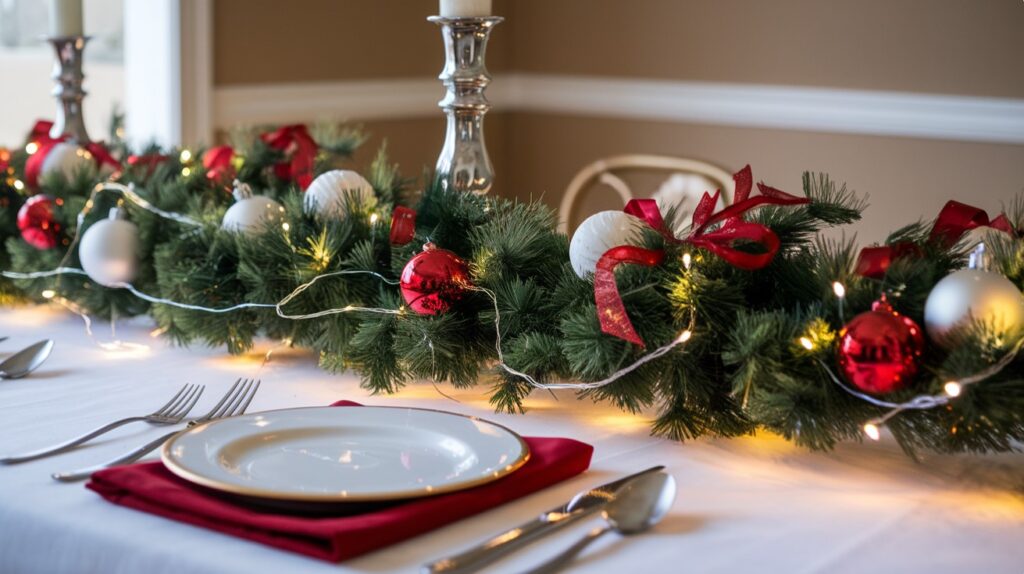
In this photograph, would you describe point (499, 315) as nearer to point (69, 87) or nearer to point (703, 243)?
point (703, 243)

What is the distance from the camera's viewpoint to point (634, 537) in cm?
71

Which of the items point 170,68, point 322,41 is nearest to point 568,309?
point 170,68

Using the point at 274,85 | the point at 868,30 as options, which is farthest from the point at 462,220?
the point at 868,30

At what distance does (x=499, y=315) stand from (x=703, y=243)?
0.19m

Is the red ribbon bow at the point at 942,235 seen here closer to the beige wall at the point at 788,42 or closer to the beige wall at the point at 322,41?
the beige wall at the point at 788,42

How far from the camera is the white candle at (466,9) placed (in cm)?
118

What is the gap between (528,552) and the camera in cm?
68

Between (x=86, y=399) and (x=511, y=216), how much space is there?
400mm

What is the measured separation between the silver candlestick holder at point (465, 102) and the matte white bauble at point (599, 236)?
226 millimetres

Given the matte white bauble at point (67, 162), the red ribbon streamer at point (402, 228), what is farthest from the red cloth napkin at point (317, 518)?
the matte white bauble at point (67, 162)

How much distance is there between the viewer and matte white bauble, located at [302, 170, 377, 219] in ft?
3.77

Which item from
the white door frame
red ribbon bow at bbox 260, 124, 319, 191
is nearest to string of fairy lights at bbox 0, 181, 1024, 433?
red ribbon bow at bbox 260, 124, 319, 191

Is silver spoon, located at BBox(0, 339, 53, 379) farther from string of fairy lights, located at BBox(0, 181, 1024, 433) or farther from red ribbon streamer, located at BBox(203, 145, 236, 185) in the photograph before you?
red ribbon streamer, located at BBox(203, 145, 236, 185)

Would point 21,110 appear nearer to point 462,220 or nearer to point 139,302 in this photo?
point 139,302
